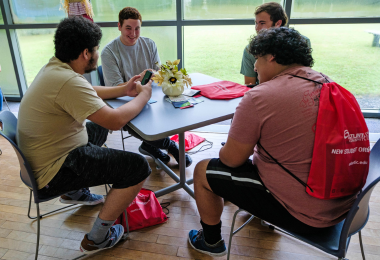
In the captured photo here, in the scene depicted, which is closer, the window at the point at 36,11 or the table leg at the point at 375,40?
the table leg at the point at 375,40

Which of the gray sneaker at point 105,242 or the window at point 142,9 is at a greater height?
the window at point 142,9

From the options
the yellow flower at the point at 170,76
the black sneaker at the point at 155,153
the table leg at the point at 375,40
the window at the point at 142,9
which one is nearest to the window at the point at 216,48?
the window at the point at 142,9

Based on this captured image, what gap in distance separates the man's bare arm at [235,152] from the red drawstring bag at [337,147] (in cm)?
26

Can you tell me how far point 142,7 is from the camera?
3.31 meters

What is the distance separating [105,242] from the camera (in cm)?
152

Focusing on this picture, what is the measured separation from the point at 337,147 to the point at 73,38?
129 cm

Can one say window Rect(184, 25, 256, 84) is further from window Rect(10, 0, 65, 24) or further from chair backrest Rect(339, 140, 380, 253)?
chair backrest Rect(339, 140, 380, 253)

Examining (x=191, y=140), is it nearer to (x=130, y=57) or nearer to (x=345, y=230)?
(x=130, y=57)

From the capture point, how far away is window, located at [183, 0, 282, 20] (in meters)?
3.04

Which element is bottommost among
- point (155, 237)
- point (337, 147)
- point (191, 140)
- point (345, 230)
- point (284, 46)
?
point (155, 237)

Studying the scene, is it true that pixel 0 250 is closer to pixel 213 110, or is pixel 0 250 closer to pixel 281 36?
pixel 213 110

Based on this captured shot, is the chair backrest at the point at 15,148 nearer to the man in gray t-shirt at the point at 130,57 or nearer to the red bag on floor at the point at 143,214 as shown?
the red bag on floor at the point at 143,214

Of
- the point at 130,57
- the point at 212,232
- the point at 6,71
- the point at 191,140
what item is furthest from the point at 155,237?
the point at 6,71

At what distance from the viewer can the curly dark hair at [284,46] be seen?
1.12 metres
